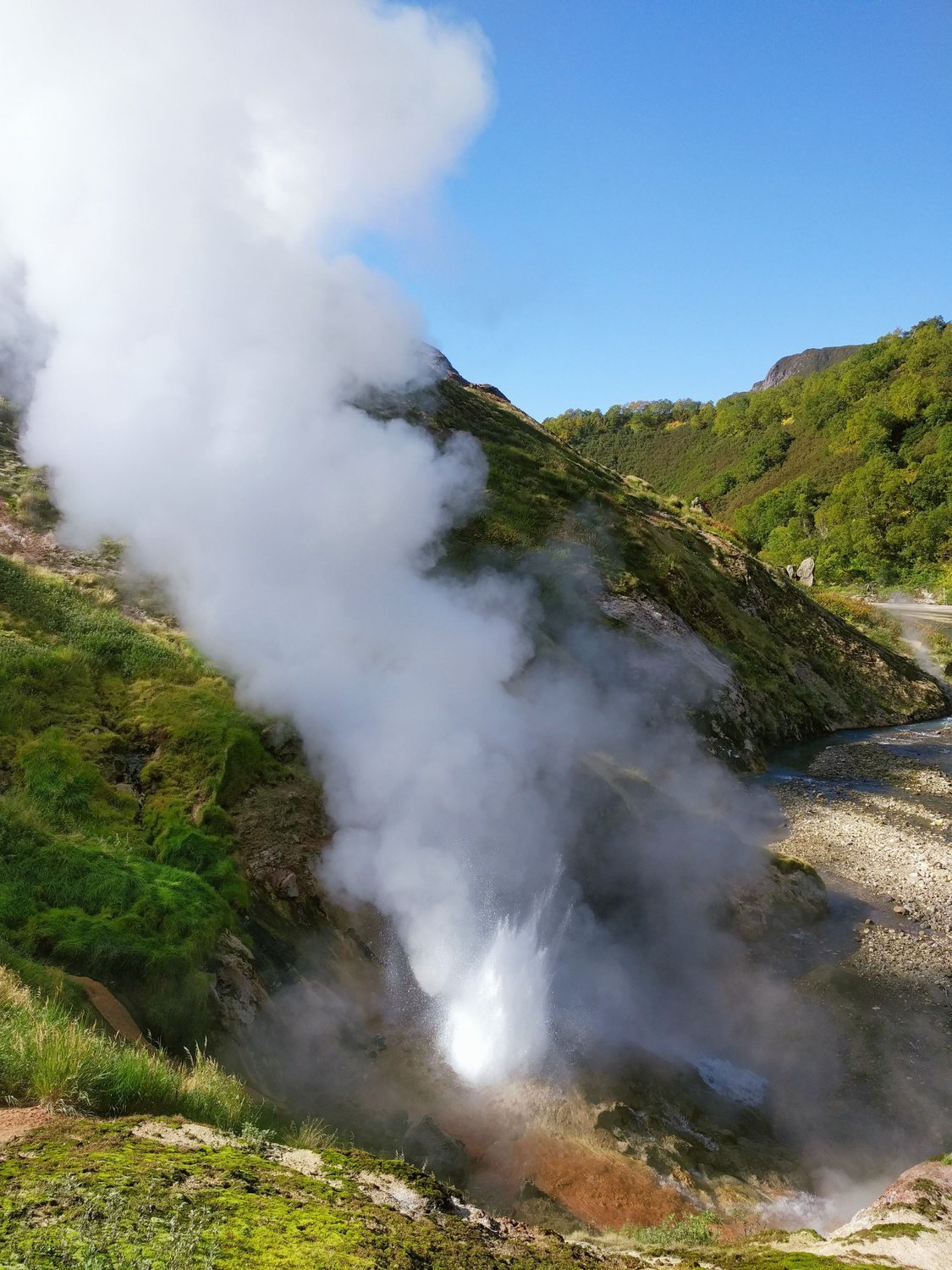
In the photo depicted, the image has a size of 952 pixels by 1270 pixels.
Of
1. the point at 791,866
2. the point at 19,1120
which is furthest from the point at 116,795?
the point at 791,866

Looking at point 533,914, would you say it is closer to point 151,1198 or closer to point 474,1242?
point 474,1242

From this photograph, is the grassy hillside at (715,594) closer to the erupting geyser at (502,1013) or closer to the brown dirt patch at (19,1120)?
the erupting geyser at (502,1013)

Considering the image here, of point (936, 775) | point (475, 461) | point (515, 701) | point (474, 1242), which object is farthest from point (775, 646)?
point (474, 1242)

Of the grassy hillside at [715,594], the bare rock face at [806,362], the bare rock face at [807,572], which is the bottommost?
the grassy hillside at [715,594]

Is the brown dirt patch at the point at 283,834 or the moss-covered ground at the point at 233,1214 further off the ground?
the moss-covered ground at the point at 233,1214

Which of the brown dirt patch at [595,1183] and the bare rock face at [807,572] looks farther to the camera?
the bare rock face at [807,572]

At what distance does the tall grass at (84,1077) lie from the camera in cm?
302

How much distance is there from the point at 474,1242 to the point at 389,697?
7.99 meters

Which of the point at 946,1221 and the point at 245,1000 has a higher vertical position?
the point at 946,1221

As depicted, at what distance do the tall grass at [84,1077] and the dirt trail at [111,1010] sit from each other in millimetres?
874

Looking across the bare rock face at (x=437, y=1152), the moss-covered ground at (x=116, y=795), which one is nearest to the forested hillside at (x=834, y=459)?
the moss-covered ground at (x=116, y=795)

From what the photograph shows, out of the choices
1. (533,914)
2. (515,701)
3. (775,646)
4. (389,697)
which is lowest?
(533,914)

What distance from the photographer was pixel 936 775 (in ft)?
59.4

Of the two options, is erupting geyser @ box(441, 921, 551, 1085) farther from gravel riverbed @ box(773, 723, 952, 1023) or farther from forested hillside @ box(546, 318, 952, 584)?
forested hillside @ box(546, 318, 952, 584)
